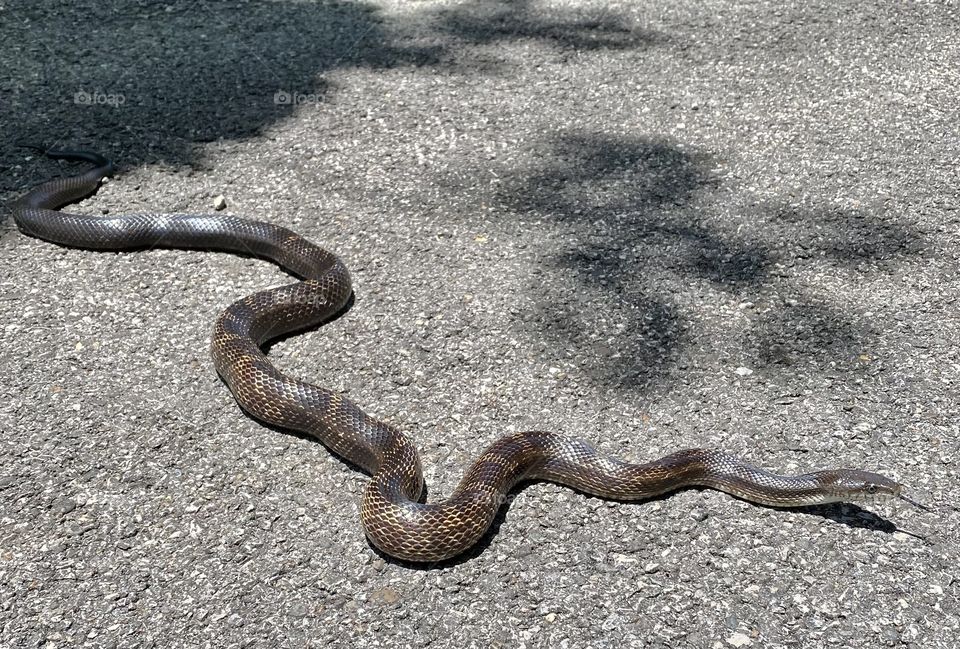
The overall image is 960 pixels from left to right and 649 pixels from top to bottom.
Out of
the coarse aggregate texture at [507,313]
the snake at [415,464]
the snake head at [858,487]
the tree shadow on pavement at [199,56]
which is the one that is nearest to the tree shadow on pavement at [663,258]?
the coarse aggregate texture at [507,313]

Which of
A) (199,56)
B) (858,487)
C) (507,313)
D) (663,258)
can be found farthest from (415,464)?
(199,56)

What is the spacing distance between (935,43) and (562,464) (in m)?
6.30

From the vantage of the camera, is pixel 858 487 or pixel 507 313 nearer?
pixel 858 487

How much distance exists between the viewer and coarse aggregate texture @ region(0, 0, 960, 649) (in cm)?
367

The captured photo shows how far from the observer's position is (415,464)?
13.7 ft

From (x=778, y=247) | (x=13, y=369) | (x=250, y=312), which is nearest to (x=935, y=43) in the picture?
(x=778, y=247)

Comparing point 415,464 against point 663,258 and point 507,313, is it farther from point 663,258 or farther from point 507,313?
point 663,258

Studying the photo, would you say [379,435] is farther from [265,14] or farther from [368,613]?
[265,14]

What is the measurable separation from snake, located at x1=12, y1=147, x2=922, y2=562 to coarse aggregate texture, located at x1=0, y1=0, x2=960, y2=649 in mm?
100

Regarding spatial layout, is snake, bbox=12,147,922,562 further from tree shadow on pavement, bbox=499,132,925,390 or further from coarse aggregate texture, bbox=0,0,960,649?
tree shadow on pavement, bbox=499,132,925,390

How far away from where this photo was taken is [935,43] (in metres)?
8.14

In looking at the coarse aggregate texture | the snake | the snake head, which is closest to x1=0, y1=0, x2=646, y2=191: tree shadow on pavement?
the coarse aggregate texture

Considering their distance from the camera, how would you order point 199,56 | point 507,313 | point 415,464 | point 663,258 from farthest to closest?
point 199,56, point 663,258, point 507,313, point 415,464

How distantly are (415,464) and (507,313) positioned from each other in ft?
4.70
